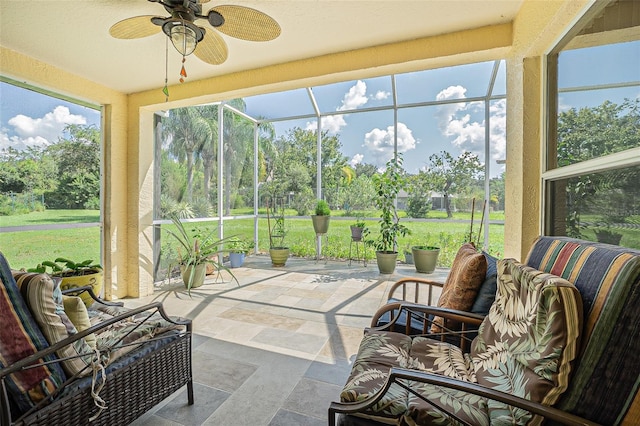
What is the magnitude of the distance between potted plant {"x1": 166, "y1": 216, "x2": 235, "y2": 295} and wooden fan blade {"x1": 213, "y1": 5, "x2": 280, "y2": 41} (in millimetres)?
2714

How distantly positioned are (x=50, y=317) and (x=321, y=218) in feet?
13.3

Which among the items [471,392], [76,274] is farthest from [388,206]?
[76,274]

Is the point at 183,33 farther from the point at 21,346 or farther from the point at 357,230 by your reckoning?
the point at 357,230

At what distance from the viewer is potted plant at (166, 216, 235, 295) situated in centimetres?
383

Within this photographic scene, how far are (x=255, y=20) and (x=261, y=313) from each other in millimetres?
2602

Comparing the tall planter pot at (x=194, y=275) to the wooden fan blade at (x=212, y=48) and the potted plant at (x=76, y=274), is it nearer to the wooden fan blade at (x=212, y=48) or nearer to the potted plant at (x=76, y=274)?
the potted plant at (x=76, y=274)

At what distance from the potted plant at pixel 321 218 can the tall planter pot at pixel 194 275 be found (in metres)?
1.99

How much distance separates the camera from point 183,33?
166cm

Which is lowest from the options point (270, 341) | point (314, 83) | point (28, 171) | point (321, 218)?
point (270, 341)

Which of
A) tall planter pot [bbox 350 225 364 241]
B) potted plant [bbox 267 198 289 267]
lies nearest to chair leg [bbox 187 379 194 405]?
tall planter pot [bbox 350 225 364 241]

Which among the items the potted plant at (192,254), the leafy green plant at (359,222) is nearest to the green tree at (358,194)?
the leafy green plant at (359,222)

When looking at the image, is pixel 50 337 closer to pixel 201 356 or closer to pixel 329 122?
pixel 201 356

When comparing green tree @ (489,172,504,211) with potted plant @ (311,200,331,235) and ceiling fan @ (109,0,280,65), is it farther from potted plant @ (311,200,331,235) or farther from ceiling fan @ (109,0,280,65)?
ceiling fan @ (109,0,280,65)

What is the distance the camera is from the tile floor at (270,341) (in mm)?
1647
